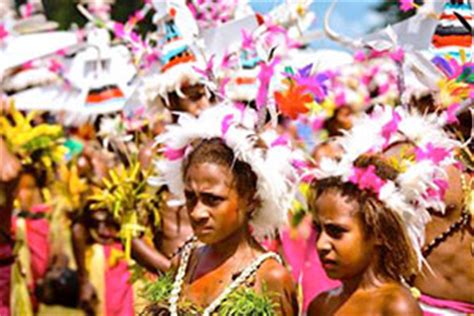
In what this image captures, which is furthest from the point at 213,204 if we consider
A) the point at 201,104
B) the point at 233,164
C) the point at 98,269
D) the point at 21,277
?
the point at 98,269

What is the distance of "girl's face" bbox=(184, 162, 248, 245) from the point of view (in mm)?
4215

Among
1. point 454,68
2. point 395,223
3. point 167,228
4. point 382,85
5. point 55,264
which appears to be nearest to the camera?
point 395,223

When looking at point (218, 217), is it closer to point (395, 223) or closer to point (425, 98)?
point (395, 223)

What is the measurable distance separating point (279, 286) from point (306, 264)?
1.91 metres

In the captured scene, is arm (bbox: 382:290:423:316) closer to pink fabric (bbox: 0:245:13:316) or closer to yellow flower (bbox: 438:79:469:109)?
yellow flower (bbox: 438:79:469:109)

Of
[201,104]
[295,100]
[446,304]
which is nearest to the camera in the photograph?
[295,100]

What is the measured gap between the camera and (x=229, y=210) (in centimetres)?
424

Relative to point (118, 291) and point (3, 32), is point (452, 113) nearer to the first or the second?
point (118, 291)

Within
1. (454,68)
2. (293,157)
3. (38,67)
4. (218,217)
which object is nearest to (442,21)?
(454,68)

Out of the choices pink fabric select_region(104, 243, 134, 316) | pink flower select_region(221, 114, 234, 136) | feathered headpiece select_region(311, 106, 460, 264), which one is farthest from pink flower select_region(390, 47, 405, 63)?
pink fabric select_region(104, 243, 134, 316)

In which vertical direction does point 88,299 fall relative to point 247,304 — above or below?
below

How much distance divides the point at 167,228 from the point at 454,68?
5.89 ft

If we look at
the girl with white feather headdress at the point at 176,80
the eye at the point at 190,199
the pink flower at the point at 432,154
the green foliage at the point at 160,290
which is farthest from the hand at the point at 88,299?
the pink flower at the point at 432,154

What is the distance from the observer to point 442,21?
5.20m
